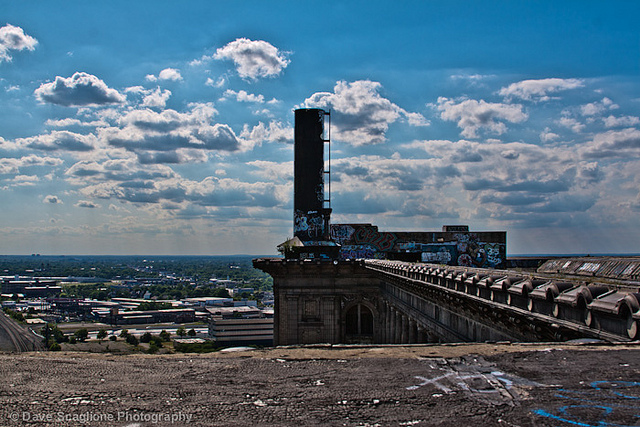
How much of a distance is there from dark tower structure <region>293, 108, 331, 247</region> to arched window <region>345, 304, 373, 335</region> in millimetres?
9401

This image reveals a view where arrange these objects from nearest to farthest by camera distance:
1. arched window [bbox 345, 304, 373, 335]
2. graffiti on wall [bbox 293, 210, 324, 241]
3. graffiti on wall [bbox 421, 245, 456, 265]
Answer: arched window [bbox 345, 304, 373, 335]
graffiti on wall [bbox 293, 210, 324, 241]
graffiti on wall [bbox 421, 245, 456, 265]

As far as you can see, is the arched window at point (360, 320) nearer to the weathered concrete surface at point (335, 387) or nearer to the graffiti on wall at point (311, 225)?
the graffiti on wall at point (311, 225)

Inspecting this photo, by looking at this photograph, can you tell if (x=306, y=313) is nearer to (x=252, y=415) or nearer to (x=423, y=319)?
(x=423, y=319)

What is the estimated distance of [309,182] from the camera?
1844 inches

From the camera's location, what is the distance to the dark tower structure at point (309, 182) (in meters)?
46.7

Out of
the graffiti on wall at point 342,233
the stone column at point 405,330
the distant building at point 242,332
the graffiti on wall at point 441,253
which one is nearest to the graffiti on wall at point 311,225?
the graffiti on wall at point 342,233

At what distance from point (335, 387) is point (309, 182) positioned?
1591 inches

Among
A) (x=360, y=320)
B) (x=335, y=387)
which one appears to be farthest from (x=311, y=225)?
(x=335, y=387)

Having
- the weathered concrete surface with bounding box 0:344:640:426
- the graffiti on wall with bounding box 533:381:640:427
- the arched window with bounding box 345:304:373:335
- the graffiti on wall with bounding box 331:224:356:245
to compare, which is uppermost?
the graffiti on wall with bounding box 331:224:356:245

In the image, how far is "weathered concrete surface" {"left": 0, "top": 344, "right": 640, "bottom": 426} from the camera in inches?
222

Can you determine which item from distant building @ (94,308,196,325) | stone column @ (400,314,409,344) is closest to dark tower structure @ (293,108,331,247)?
stone column @ (400,314,409,344)

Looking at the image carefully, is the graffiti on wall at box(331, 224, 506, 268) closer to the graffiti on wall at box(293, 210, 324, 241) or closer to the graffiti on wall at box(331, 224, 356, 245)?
the graffiti on wall at box(331, 224, 356, 245)

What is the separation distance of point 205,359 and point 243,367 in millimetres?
917

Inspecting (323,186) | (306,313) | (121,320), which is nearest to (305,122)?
(323,186)
